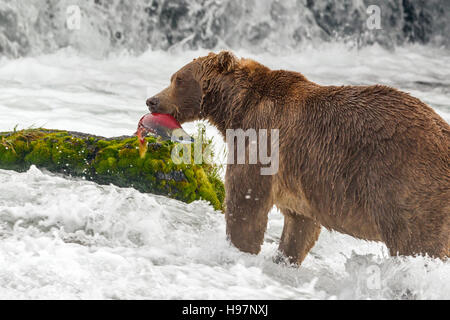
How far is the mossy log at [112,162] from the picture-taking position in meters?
7.63

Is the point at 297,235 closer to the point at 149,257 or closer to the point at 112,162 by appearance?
the point at 149,257

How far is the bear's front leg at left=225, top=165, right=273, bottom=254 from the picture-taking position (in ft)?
16.8

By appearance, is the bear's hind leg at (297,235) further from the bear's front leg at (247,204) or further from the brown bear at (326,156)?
the bear's front leg at (247,204)

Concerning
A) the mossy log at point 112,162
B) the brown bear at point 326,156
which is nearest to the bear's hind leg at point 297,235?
the brown bear at point 326,156

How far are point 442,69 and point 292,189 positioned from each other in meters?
15.7

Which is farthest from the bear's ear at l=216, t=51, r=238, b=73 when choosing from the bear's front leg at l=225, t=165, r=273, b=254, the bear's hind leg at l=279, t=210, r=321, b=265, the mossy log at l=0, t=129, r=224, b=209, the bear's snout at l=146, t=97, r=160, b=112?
the mossy log at l=0, t=129, r=224, b=209

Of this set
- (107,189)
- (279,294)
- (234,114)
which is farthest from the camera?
(107,189)

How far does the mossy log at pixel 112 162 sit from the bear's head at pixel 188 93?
6.44ft

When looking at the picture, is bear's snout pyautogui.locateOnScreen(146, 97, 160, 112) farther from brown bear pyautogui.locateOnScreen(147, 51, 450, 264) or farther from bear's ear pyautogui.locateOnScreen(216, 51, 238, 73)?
bear's ear pyautogui.locateOnScreen(216, 51, 238, 73)

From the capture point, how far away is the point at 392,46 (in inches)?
751

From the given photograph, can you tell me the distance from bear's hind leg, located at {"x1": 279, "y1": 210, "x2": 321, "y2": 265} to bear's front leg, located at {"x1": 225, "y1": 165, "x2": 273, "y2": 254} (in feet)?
1.51

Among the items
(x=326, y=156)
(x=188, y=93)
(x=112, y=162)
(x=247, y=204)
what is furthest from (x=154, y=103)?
(x=112, y=162)

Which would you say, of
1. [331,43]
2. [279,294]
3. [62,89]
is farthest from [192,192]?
[331,43]

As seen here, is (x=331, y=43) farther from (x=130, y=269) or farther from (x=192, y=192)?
(x=130, y=269)
